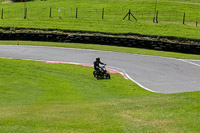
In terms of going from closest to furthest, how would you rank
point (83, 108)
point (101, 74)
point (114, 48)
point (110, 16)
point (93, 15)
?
point (83, 108) < point (101, 74) < point (114, 48) < point (110, 16) < point (93, 15)

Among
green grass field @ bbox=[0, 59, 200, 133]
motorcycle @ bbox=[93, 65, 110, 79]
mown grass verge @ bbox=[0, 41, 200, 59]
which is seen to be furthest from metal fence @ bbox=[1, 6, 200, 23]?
green grass field @ bbox=[0, 59, 200, 133]

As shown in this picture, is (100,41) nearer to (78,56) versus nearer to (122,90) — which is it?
(78,56)

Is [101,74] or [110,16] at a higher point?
[110,16]

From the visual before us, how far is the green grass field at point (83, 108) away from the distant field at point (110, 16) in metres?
22.8

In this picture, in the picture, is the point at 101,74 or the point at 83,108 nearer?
the point at 83,108

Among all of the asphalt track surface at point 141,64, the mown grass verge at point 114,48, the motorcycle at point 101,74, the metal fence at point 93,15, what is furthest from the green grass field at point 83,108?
the metal fence at point 93,15

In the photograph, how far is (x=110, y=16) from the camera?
167ft

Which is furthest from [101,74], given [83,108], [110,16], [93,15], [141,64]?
[93,15]

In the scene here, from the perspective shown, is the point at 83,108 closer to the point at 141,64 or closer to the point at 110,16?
the point at 141,64

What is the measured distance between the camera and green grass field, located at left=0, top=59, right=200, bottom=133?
970 cm

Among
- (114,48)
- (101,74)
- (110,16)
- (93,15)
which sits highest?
(93,15)

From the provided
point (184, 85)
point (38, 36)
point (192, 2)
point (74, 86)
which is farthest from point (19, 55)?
point (192, 2)

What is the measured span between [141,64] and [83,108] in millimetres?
16500

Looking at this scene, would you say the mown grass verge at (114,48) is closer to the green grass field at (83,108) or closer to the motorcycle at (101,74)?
the motorcycle at (101,74)
